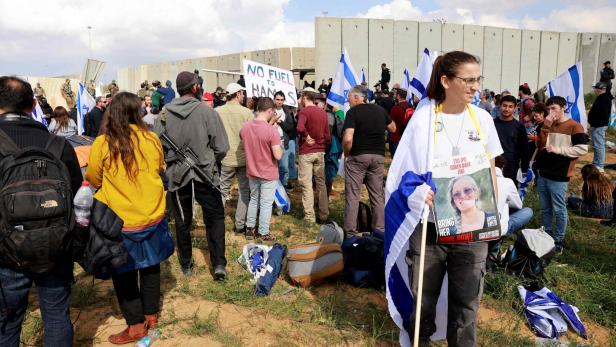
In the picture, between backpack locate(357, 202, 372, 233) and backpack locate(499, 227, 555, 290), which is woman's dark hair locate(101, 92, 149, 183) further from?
backpack locate(499, 227, 555, 290)

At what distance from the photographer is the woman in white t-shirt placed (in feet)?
8.26

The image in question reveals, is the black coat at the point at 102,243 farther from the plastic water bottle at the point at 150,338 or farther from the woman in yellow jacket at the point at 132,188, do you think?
the plastic water bottle at the point at 150,338

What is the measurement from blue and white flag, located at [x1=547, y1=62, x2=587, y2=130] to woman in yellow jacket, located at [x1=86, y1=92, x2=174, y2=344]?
5.85 m

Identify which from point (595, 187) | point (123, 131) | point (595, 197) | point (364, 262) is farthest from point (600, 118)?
point (123, 131)

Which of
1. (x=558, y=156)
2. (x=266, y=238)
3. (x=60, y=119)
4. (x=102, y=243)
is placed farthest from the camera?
(x=60, y=119)

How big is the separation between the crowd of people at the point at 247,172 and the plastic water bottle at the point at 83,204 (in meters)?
0.10

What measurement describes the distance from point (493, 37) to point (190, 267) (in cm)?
2221

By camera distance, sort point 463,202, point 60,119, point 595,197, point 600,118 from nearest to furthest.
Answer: point 463,202 → point 595,197 → point 60,119 → point 600,118

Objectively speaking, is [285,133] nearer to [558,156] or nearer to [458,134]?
[558,156]

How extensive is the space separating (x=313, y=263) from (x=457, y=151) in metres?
2.21

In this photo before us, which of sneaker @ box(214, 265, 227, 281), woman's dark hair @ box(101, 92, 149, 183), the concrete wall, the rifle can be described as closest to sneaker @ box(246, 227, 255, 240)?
sneaker @ box(214, 265, 227, 281)

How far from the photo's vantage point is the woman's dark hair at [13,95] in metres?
2.45

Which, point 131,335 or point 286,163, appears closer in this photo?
point 131,335

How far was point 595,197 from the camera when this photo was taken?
23.3 feet
